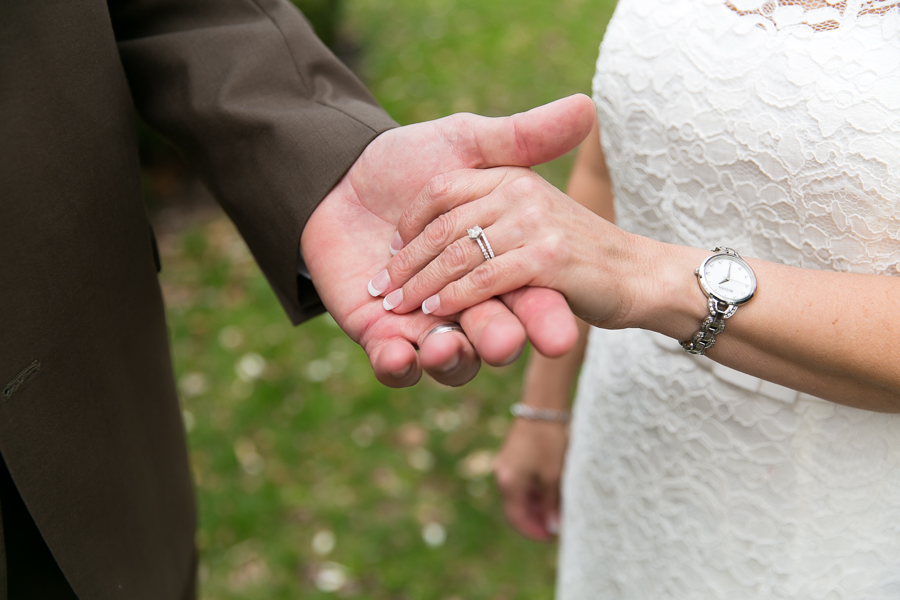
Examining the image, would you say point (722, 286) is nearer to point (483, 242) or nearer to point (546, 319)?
point (546, 319)

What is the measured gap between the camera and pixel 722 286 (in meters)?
1.27

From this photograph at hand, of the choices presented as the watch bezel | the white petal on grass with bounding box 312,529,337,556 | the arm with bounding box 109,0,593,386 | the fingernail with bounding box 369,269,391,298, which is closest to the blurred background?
the white petal on grass with bounding box 312,529,337,556

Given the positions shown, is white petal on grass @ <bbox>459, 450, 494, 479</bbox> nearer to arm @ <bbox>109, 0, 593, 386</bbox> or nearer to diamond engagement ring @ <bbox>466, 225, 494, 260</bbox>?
arm @ <bbox>109, 0, 593, 386</bbox>

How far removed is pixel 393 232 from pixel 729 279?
2.55 ft

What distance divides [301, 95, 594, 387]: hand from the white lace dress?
0.33m

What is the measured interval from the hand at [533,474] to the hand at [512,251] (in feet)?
3.07

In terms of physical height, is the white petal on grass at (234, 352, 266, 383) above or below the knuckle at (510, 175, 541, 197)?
below

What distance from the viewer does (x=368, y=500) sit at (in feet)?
12.1

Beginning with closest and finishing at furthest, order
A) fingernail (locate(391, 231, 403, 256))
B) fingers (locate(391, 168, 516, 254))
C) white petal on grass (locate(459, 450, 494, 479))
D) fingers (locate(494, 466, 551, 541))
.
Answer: fingers (locate(391, 168, 516, 254)), fingernail (locate(391, 231, 403, 256)), fingers (locate(494, 466, 551, 541)), white petal on grass (locate(459, 450, 494, 479))

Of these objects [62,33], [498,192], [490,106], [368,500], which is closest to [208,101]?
[62,33]

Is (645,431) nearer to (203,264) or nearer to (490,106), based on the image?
(203,264)

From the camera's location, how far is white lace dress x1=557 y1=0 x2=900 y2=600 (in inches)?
51.9

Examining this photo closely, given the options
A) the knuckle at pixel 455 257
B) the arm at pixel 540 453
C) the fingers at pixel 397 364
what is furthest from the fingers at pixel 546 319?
the arm at pixel 540 453

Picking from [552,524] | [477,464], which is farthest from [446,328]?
[477,464]
